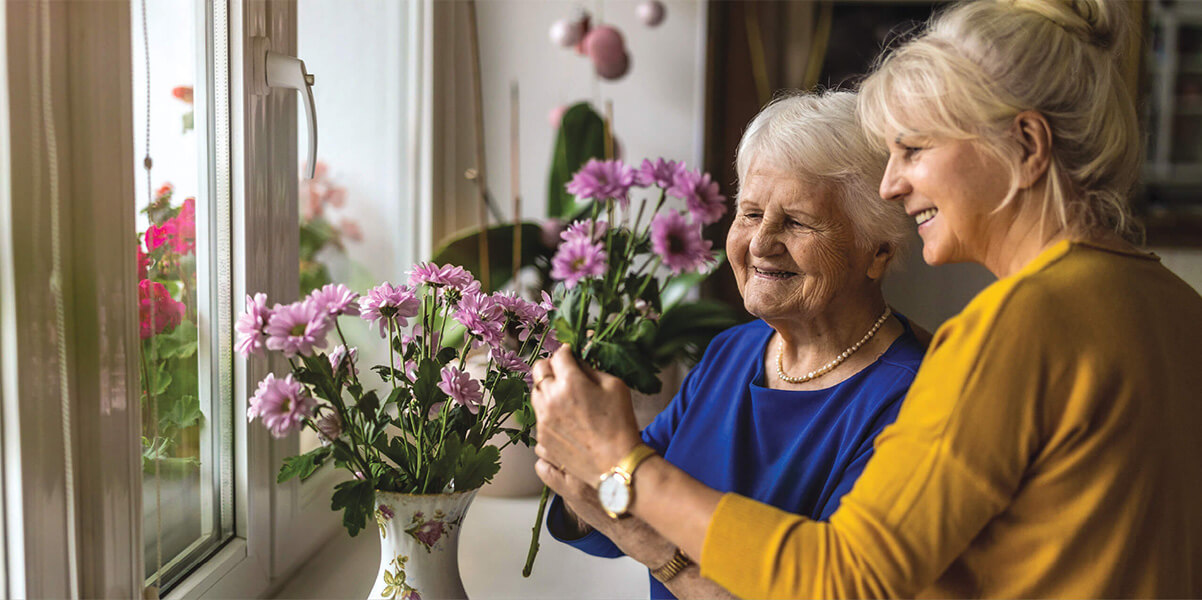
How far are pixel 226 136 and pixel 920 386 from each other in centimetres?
83

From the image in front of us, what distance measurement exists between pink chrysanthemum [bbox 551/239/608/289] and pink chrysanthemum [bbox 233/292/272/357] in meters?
0.26

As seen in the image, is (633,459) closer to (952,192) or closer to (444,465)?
(444,465)

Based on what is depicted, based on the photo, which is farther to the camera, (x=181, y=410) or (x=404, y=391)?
(x=181, y=410)

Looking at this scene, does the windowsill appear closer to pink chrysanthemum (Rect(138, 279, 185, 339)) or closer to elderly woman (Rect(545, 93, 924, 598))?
elderly woman (Rect(545, 93, 924, 598))

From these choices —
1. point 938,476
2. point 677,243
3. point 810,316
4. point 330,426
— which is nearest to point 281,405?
point 330,426

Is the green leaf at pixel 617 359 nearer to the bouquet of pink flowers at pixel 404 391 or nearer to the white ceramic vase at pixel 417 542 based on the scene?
the bouquet of pink flowers at pixel 404 391

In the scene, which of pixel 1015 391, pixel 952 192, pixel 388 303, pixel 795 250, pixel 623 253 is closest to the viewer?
pixel 1015 391

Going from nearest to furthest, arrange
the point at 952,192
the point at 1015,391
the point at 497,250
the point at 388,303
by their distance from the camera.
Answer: the point at 1015,391 < the point at 952,192 < the point at 388,303 < the point at 497,250

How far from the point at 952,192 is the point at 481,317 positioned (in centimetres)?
43

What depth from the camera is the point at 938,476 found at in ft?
2.14

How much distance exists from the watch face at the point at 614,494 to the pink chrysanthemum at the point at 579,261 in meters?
0.19

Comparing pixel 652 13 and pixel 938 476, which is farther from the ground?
pixel 652 13

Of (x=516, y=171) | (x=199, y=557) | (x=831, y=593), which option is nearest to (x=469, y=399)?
(x=831, y=593)

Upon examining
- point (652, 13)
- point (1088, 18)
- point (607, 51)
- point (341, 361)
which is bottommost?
point (341, 361)
